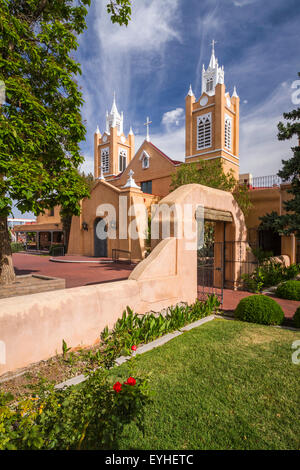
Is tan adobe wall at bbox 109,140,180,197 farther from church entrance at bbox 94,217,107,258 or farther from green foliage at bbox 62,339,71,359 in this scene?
green foliage at bbox 62,339,71,359

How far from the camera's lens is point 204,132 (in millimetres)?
24406

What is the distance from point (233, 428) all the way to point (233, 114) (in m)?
28.1

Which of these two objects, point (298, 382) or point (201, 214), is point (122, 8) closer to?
point (201, 214)

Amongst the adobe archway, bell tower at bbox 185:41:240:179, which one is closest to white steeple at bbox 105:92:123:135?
bell tower at bbox 185:41:240:179

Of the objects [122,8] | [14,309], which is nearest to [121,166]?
[122,8]

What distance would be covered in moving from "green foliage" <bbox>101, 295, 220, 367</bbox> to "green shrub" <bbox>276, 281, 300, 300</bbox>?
4.61m

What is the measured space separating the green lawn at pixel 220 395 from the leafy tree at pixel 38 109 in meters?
4.28

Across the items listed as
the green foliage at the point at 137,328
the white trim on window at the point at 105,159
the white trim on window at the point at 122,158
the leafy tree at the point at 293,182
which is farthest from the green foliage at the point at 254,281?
the white trim on window at the point at 105,159

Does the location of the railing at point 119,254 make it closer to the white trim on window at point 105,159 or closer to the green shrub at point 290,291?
the green shrub at point 290,291

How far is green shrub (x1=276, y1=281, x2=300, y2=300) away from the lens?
8.88 meters

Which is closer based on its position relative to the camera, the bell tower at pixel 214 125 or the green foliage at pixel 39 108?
the green foliage at pixel 39 108

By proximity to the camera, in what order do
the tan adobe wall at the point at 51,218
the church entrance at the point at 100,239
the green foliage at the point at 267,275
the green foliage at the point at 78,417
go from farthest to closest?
the tan adobe wall at the point at 51,218
the church entrance at the point at 100,239
the green foliage at the point at 267,275
the green foliage at the point at 78,417

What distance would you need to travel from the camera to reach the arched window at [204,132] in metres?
24.1
